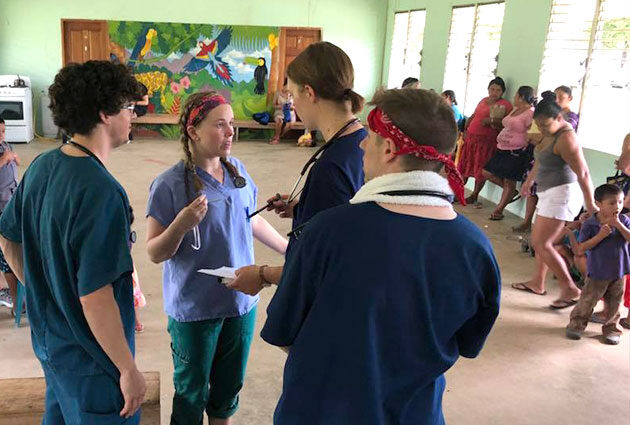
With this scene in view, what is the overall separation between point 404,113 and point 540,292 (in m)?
4.11

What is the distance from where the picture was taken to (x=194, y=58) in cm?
1206

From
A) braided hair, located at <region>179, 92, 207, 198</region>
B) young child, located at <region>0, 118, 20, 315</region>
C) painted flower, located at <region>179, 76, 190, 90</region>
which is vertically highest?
braided hair, located at <region>179, 92, 207, 198</region>

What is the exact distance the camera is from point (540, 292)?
495 centimetres

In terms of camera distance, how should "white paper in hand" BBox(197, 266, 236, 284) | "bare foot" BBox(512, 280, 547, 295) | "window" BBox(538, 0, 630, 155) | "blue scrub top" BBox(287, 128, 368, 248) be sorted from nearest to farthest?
"blue scrub top" BBox(287, 128, 368, 248) < "white paper in hand" BBox(197, 266, 236, 284) < "bare foot" BBox(512, 280, 547, 295) < "window" BBox(538, 0, 630, 155)

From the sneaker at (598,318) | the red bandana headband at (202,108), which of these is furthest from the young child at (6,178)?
the sneaker at (598,318)

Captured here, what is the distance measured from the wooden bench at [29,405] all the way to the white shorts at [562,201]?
3332 mm

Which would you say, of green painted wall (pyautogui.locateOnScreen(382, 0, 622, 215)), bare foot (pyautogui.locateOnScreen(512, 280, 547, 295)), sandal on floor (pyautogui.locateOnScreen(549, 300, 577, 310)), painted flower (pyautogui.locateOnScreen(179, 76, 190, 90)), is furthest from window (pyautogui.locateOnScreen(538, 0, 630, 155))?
painted flower (pyautogui.locateOnScreen(179, 76, 190, 90))

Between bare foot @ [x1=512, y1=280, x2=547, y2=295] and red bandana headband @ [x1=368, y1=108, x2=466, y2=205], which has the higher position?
red bandana headband @ [x1=368, y1=108, x2=466, y2=205]

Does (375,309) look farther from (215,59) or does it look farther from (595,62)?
(215,59)

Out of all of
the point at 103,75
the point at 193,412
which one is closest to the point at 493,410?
the point at 193,412

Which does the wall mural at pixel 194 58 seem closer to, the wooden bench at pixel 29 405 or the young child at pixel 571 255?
the young child at pixel 571 255

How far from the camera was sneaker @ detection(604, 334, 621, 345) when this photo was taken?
4.07 meters

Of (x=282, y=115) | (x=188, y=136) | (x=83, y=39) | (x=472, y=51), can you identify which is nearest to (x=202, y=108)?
(x=188, y=136)

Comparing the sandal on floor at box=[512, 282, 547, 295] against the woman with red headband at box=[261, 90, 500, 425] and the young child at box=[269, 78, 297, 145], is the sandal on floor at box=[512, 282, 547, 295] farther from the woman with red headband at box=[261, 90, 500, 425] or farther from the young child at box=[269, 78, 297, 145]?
the young child at box=[269, 78, 297, 145]
